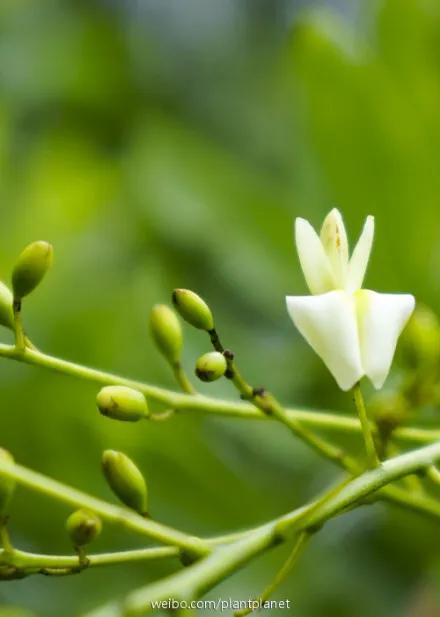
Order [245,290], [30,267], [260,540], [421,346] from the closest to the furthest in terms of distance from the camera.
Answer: [260,540], [30,267], [421,346], [245,290]

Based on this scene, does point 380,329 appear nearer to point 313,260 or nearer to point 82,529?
point 313,260

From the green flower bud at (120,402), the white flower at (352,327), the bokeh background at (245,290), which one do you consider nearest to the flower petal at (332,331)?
the white flower at (352,327)

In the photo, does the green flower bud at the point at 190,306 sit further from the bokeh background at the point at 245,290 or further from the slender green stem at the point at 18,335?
the bokeh background at the point at 245,290

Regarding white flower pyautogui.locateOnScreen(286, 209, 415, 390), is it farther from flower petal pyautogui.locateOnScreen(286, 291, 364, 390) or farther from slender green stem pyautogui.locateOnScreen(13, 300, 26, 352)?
slender green stem pyautogui.locateOnScreen(13, 300, 26, 352)

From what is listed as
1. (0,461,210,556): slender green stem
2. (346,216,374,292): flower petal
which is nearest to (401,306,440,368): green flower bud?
(346,216,374,292): flower petal

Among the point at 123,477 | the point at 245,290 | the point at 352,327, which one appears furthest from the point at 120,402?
the point at 245,290

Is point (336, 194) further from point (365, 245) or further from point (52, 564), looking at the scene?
point (52, 564)
